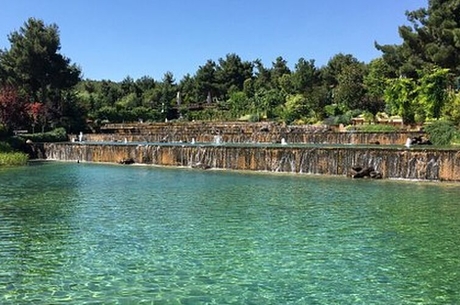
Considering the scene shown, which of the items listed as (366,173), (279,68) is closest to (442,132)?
(366,173)

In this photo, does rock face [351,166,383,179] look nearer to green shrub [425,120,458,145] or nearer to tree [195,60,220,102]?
green shrub [425,120,458,145]

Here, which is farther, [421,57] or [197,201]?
[421,57]

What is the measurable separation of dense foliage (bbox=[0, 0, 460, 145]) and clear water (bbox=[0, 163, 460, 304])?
→ 775 inches

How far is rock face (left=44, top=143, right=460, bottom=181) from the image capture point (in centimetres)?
1855

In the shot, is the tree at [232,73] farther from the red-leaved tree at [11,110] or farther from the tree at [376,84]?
the red-leaved tree at [11,110]

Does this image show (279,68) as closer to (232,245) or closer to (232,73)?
(232,73)

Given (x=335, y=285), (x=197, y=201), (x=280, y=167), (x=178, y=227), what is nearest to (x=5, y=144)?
(x=280, y=167)

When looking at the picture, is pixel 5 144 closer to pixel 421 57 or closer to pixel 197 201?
pixel 197 201

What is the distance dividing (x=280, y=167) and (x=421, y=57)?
2565 centimetres

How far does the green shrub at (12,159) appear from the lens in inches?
1059

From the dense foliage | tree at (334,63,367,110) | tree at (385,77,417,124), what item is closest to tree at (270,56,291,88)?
the dense foliage

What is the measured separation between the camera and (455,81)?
40531mm

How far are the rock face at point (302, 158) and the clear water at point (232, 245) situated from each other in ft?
6.72

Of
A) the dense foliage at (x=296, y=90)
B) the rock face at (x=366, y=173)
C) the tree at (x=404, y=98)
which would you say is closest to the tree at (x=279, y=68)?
the dense foliage at (x=296, y=90)
